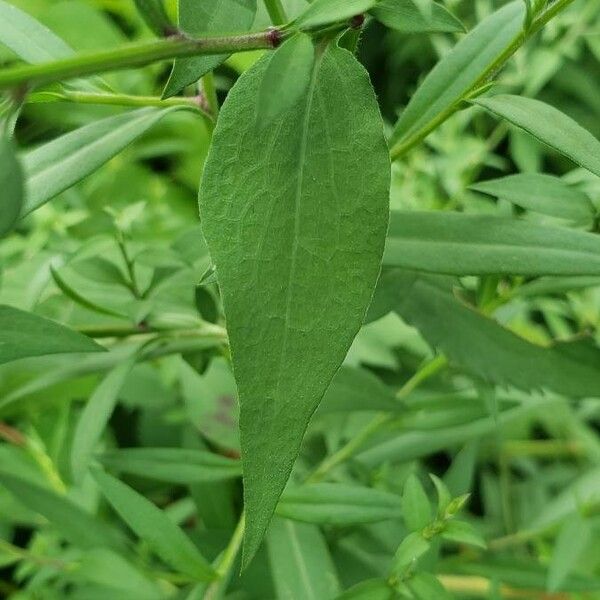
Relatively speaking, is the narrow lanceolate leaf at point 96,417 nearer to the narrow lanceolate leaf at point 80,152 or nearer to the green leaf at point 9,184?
the narrow lanceolate leaf at point 80,152

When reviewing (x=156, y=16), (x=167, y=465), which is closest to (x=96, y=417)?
(x=167, y=465)

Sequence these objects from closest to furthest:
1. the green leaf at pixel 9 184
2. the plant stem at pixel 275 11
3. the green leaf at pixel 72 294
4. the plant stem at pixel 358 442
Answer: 1. the green leaf at pixel 9 184
2. the plant stem at pixel 275 11
3. the green leaf at pixel 72 294
4. the plant stem at pixel 358 442

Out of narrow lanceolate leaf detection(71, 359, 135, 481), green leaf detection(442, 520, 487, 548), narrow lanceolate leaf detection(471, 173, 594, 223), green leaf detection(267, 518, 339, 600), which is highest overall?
narrow lanceolate leaf detection(471, 173, 594, 223)

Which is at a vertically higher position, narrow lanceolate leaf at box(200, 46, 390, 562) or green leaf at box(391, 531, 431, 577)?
narrow lanceolate leaf at box(200, 46, 390, 562)

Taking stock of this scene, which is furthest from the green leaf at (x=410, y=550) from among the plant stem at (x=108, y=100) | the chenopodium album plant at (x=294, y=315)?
the plant stem at (x=108, y=100)

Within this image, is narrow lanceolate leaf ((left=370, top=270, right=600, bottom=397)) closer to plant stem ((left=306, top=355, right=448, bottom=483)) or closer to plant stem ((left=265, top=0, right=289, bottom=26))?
plant stem ((left=306, top=355, right=448, bottom=483))

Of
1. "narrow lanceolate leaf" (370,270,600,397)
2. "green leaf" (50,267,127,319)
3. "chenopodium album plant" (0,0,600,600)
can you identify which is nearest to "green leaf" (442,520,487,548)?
"chenopodium album plant" (0,0,600,600)
